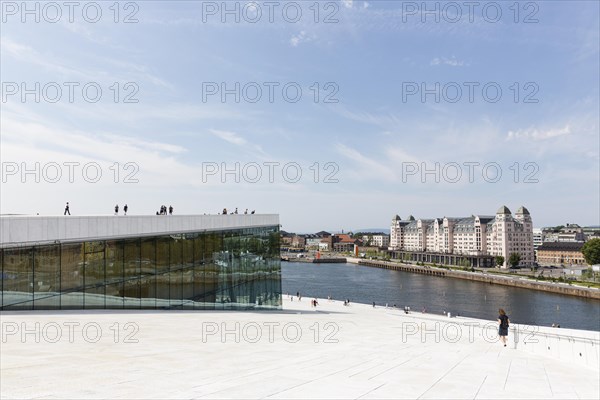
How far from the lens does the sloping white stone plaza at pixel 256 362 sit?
8.12 m

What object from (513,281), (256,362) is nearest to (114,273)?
(256,362)

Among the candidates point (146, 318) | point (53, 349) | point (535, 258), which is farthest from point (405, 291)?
point (535, 258)

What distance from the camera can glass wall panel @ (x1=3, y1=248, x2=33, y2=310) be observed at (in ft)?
56.4

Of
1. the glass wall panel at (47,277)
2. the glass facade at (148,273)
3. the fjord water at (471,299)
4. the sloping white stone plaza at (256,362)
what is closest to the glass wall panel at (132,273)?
the glass facade at (148,273)

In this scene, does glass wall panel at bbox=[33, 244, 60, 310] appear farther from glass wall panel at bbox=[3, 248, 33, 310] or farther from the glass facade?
glass wall panel at bbox=[3, 248, 33, 310]

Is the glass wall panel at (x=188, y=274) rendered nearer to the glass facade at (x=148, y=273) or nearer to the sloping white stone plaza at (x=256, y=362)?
the glass facade at (x=148, y=273)

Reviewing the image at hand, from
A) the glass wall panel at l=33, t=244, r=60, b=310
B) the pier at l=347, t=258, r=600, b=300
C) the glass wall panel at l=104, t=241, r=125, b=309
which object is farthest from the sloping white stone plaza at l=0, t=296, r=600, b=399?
the pier at l=347, t=258, r=600, b=300

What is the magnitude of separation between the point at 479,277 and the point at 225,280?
112773 millimetres

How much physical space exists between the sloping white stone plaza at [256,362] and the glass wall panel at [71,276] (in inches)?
70.7

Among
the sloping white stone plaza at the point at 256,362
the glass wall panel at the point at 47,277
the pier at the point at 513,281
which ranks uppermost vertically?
the glass wall panel at the point at 47,277

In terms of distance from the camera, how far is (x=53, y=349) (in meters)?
10.8

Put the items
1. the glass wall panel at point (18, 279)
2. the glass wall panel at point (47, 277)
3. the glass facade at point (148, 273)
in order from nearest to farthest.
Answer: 1. the glass wall panel at point (18, 279)
2. the glass wall panel at point (47, 277)
3. the glass facade at point (148, 273)

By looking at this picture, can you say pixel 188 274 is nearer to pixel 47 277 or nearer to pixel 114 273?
pixel 114 273

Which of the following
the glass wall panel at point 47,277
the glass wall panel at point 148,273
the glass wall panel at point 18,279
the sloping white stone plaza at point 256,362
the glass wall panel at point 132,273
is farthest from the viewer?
the glass wall panel at point 148,273
